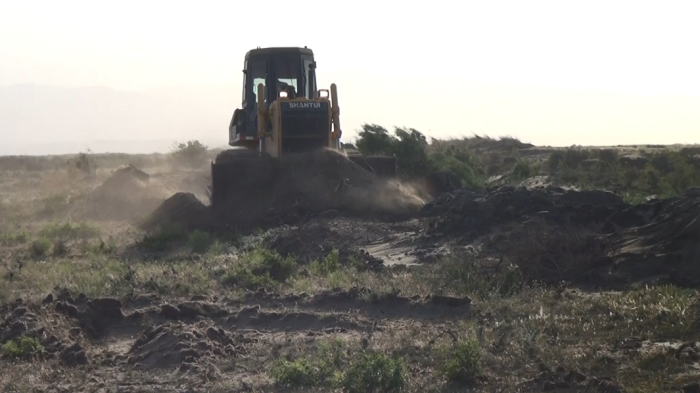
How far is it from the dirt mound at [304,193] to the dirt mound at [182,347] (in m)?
10.3

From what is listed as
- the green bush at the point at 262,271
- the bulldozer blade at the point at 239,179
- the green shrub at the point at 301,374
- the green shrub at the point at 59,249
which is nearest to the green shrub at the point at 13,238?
the green shrub at the point at 59,249

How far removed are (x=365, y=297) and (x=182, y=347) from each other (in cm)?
320

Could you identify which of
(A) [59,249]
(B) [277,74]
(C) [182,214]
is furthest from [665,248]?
(B) [277,74]

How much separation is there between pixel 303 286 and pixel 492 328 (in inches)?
158

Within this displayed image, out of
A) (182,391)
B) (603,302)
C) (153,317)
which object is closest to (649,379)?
(603,302)

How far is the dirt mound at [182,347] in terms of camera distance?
9.70 metres

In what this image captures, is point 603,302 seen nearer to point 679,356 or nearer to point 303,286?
point 679,356

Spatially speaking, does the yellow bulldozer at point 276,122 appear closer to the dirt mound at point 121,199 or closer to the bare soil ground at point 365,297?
the bare soil ground at point 365,297

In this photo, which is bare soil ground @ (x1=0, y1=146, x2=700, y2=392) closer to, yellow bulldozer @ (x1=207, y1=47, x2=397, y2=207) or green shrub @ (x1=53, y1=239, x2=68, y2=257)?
green shrub @ (x1=53, y1=239, x2=68, y2=257)

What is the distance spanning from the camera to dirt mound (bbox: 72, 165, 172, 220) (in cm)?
2525

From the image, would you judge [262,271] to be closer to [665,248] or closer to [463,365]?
[665,248]

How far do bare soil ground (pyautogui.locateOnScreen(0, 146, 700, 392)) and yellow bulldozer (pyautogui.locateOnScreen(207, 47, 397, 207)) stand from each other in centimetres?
79

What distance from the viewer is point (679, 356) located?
8969mm

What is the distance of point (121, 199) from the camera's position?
84.8 feet
